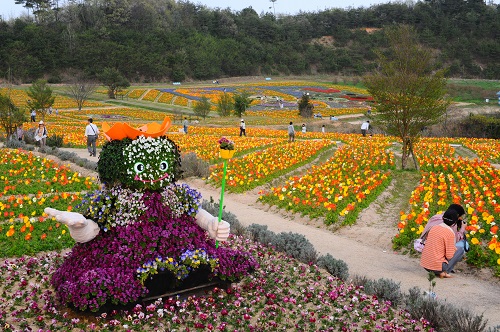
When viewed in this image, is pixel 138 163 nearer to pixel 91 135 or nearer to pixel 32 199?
pixel 32 199

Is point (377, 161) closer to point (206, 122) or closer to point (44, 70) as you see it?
point (206, 122)

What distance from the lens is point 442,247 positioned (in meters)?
7.78

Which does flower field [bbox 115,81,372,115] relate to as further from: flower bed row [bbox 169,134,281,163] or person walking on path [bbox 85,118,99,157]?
person walking on path [bbox 85,118,99,157]

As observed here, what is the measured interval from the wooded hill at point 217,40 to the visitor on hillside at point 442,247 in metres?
78.1

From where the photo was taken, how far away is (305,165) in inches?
756

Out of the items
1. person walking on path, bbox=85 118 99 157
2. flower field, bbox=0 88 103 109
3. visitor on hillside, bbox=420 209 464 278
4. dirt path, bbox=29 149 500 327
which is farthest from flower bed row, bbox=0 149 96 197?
flower field, bbox=0 88 103 109

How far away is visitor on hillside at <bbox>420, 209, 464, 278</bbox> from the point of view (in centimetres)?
773

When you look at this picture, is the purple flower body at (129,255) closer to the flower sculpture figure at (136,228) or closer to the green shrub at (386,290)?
the flower sculpture figure at (136,228)

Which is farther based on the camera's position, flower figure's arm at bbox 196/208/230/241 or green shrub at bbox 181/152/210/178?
green shrub at bbox 181/152/210/178

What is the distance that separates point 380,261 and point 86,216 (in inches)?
215

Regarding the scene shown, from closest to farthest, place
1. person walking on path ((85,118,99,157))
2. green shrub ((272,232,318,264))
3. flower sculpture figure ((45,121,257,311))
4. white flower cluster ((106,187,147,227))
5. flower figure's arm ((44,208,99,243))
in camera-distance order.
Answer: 1. flower figure's arm ((44,208,99,243))
2. flower sculpture figure ((45,121,257,311))
3. white flower cluster ((106,187,147,227))
4. green shrub ((272,232,318,264))
5. person walking on path ((85,118,99,157))

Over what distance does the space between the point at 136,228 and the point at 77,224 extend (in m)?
0.76

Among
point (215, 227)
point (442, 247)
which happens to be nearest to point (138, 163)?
point (215, 227)

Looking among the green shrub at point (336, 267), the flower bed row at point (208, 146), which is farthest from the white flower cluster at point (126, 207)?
the flower bed row at point (208, 146)
